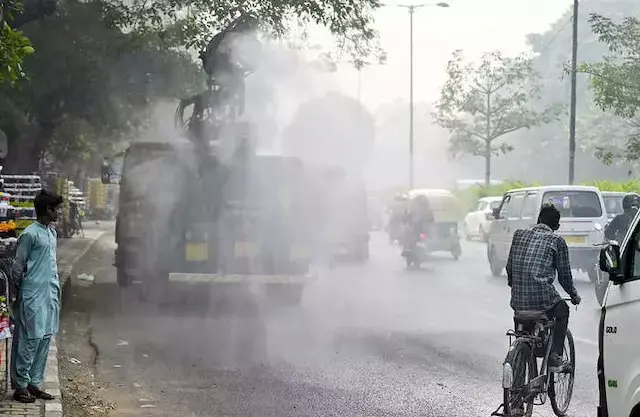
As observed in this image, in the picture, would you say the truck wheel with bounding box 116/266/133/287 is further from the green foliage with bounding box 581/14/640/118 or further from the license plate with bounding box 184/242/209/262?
the green foliage with bounding box 581/14/640/118

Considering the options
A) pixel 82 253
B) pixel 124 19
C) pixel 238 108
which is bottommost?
pixel 82 253

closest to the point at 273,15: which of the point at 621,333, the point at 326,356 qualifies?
the point at 326,356

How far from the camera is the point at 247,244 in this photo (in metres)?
15.1

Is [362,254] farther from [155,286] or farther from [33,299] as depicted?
[33,299]

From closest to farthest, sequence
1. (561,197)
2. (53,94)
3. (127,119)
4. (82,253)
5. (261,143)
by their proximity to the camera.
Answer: (261,143) < (561,197) < (53,94) < (82,253) < (127,119)

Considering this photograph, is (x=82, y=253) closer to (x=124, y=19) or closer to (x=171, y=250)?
(x=124, y=19)

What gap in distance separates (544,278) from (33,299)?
3.74 meters

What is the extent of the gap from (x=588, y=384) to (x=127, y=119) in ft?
72.6

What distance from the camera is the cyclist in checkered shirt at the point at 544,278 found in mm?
7812

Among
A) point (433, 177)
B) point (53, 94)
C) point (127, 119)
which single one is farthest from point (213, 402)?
point (433, 177)

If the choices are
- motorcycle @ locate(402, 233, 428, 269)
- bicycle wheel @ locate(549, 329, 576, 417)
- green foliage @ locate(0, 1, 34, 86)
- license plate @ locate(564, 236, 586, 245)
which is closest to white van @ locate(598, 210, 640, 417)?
bicycle wheel @ locate(549, 329, 576, 417)

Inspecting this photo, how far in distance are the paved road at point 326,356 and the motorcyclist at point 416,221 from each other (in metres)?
6.17

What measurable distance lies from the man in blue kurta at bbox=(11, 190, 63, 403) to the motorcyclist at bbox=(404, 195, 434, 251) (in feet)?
56.4

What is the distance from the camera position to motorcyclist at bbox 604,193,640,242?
14.8m
